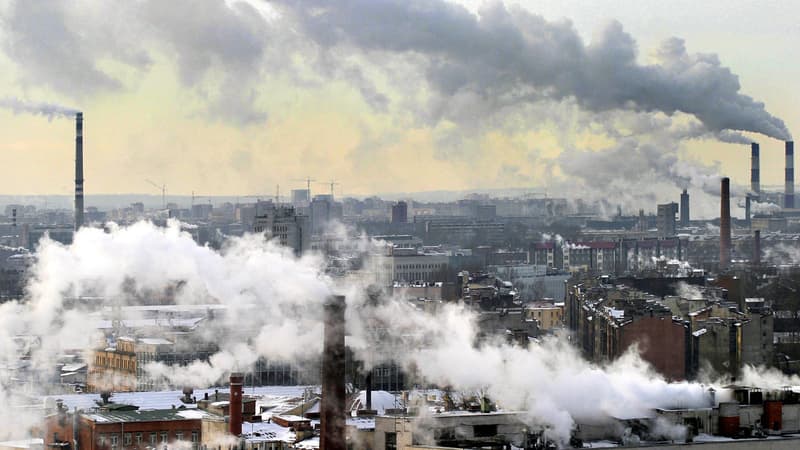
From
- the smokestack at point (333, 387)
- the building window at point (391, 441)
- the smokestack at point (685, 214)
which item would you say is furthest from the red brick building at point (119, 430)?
the smokestack at point (685, 214)

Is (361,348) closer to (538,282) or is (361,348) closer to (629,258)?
(538,282)

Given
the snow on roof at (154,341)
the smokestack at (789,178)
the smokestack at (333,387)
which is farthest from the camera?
the smokestack at (789,178)

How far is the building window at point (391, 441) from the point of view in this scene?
23414 mm

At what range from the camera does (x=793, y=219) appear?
10325 cm

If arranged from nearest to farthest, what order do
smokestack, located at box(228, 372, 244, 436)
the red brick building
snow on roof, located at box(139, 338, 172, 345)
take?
1. smokestack, located at box(228, 372, 244, 436)
2. the red brick building
3. snow on roof, located at box(139, 338, 172, 345)

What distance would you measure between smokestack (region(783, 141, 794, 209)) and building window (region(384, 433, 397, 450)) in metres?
63.3

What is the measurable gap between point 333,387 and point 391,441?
1.62 meters

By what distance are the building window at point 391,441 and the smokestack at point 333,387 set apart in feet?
2.84

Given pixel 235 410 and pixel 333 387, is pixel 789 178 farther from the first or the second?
pixel 333 387

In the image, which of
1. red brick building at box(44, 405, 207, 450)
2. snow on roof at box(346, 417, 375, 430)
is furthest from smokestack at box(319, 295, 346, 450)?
red brick building at box(44, 405, 207, 450)

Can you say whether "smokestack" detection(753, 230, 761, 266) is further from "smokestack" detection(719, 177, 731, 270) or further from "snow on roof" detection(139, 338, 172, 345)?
"snow on roof" detection(139, 338, 172, 345)

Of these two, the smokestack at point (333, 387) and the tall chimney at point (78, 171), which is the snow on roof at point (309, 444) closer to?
the smokestack at point (333, 387)

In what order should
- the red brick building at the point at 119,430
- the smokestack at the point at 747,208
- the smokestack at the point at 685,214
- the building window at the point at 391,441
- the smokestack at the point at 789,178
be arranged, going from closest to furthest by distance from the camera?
1. the building window at the point at 391,441
2. the red brick building at the point at 119,430
3. the smokestack at the point at 789,178
4. the smokestack at the point at 747,208
5. the smokestack at the point at 685,214

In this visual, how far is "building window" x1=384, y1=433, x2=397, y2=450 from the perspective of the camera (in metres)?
23.4
